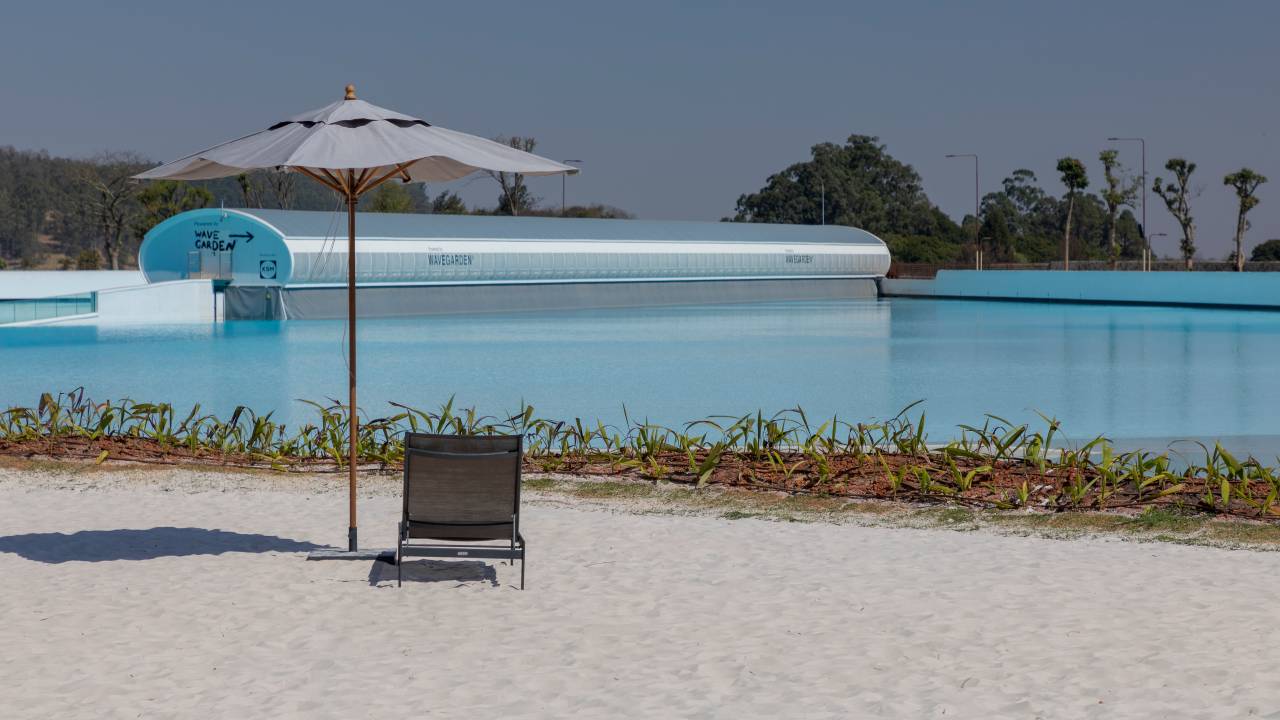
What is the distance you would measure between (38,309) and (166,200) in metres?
28.6

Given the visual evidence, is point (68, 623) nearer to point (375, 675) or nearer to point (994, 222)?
point (375, 675)

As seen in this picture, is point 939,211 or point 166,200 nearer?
point 166,200

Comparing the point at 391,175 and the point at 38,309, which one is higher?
the point at 391,175

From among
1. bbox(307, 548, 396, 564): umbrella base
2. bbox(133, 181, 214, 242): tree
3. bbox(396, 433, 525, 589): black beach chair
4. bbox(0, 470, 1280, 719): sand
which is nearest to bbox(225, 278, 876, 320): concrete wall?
bbox(133, 181, 214, 242): tree

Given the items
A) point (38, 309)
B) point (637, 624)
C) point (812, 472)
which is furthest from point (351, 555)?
point (38, 309)

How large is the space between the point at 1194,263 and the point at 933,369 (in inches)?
1615

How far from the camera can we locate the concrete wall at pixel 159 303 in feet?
122

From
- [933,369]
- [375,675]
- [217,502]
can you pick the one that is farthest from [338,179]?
[933,369]

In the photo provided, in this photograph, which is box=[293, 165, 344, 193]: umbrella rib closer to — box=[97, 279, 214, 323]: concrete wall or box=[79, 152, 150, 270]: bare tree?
box=[97, 279, 214, 323]: concrete wall

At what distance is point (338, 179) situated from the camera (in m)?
7.80

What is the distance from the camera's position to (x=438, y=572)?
23.3 feet

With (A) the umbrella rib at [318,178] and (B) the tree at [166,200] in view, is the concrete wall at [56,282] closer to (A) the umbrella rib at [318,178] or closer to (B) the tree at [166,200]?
(B) the tree at [166,200]

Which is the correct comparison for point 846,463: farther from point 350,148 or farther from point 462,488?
point 350,148

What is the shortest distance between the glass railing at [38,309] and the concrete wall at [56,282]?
57cm
